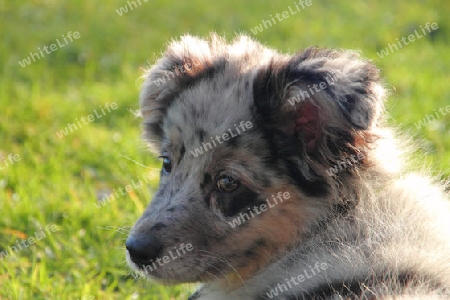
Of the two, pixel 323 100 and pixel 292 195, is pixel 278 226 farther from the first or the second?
pixel 323 100

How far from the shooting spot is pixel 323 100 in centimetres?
358

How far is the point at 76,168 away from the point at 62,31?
4.52 meters

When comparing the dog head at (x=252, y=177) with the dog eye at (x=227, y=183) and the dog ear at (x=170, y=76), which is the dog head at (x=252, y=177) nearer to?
the dog eye at (x=227, y=183)

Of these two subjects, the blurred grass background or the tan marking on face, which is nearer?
the tan marking on face

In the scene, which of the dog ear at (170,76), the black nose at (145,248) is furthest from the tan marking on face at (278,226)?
the dog ear at (170,76)

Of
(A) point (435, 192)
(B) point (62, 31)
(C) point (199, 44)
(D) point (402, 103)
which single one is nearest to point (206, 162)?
(C) point (199, 44)

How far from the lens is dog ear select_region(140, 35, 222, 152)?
4.45 meters

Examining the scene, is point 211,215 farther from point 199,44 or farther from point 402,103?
point 402,103

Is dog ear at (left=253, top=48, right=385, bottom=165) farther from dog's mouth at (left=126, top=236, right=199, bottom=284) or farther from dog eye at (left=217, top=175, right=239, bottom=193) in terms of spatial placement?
dog's mouth at (left=126, top=236, right=199, bottom=284)

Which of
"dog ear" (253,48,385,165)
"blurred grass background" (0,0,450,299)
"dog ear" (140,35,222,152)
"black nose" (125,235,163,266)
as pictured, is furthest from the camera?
"blurred grass background" (0,0,450,299)

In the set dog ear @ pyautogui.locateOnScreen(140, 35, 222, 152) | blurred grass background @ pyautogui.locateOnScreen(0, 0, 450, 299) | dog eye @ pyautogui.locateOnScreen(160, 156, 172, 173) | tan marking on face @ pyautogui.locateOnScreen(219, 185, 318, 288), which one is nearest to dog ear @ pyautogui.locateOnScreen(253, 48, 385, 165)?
tan marking on face @ pyautogui.locateOnScreen(219, 185, 318, 288)

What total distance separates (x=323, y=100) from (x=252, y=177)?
603mm

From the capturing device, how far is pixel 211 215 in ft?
13.0

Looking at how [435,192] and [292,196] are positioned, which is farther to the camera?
[435,192]
